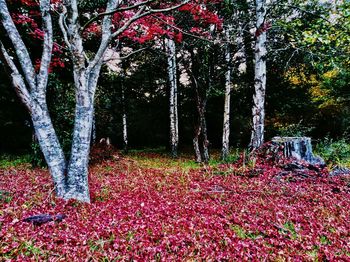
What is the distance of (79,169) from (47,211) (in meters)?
1.17

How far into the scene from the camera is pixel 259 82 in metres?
10.7

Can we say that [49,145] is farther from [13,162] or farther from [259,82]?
[13,162]

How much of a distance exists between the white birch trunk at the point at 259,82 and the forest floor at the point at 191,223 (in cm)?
281

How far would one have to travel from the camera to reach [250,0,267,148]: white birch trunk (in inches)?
419

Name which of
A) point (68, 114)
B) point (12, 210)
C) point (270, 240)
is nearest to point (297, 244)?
point (270, 240)

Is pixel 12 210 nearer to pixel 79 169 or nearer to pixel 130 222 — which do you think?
pixel 79 169

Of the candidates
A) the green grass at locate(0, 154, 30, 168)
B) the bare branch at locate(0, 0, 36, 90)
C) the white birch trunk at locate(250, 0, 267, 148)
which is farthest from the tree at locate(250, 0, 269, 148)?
the green grass at locate(0, 154, 30, 168)

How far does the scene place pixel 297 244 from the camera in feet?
13.3

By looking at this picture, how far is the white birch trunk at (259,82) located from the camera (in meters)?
10.6

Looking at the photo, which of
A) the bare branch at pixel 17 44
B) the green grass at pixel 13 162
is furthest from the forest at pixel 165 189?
the green grass at pixel 13 162

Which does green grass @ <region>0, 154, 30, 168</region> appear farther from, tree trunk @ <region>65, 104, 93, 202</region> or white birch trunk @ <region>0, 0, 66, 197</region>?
tree trunk @ <region>65, 104, 93, 202</region>

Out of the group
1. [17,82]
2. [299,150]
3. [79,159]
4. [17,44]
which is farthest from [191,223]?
[299,150]

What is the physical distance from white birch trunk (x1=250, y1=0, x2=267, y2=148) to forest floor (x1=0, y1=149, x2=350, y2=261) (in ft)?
9.22

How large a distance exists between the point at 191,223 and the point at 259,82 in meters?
7.56
